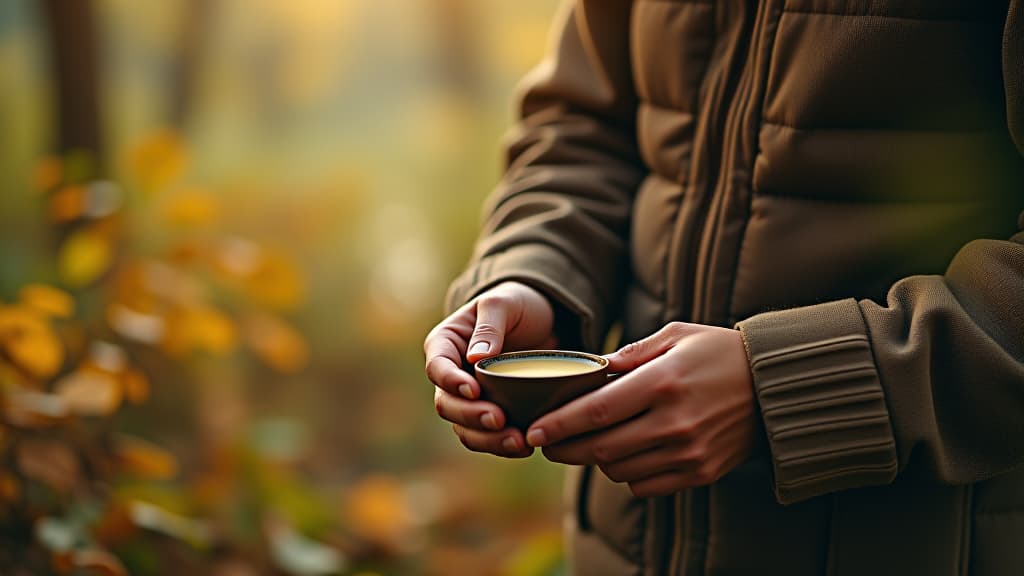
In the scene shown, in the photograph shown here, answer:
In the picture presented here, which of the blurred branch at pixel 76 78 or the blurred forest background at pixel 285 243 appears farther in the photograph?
the blurred branch at pixel 76 78

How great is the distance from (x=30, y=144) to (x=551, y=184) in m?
2.39

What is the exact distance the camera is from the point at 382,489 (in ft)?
9.83

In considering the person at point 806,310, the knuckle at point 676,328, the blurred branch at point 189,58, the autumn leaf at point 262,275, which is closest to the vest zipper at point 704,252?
the person at point 806,310

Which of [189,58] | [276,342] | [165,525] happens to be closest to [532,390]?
[165,525]

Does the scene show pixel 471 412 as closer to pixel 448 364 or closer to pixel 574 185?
pixel 448 364

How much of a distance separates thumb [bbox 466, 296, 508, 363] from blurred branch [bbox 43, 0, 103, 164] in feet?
6.72

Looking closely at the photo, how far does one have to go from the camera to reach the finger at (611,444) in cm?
96

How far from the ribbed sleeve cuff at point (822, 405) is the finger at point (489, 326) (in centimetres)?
30

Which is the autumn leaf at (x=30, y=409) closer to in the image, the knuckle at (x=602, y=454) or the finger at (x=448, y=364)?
the finger at (x=448, y=364)

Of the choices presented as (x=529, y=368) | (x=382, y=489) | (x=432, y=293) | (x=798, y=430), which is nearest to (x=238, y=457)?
(x=382, y=489)

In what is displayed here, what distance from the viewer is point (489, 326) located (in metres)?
1.14

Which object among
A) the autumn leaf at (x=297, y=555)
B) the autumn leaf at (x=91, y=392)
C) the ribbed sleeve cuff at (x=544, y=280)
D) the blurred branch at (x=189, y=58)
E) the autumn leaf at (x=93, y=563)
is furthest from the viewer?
the blurred branch at (x=189, y=58)

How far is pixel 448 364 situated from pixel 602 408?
0.68ft

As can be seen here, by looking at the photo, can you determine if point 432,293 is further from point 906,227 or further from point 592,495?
point 906,227
